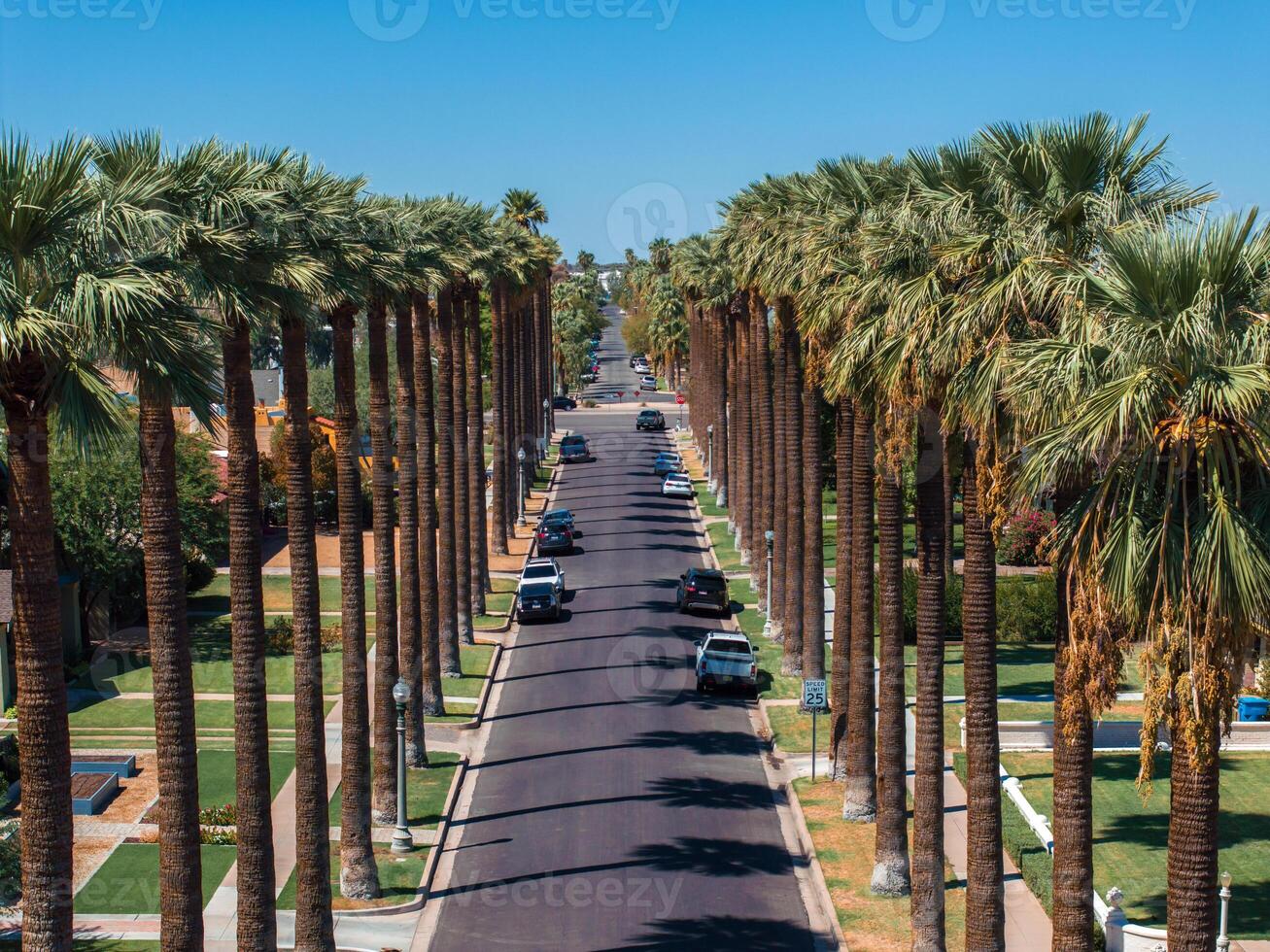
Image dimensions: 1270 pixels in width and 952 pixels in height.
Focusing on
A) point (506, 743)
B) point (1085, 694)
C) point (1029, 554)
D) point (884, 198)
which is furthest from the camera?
point (1029, 554)

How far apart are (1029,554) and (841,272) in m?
30.5

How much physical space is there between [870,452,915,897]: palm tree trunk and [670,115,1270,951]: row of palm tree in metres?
0.05

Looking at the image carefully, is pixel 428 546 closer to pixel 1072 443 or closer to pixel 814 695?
pixel 814 695

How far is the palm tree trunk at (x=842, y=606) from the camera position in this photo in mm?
28116

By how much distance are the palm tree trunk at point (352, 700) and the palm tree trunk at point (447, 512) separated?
1224 cm

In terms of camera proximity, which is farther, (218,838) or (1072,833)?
(218,838)

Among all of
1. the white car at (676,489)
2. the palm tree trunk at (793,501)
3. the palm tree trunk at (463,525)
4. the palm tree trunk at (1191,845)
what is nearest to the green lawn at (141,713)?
the palm tree trunk at (463,525)

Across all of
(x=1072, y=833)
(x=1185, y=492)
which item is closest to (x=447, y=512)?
(x=1072, y=833)

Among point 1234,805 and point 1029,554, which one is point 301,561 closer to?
point 1234,805

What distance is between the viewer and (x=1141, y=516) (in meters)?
12.2

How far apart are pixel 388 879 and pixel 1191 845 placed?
1597cm

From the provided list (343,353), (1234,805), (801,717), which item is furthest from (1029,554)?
(343,353)

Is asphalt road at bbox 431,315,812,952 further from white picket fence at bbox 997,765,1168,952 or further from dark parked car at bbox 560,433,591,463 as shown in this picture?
dark parked car at bbox 560,433,591,463

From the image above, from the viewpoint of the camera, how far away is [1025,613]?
4391cm
